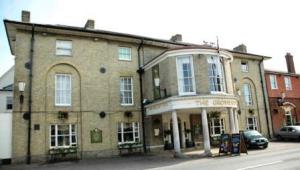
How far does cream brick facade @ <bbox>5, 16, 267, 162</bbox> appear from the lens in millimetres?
17484

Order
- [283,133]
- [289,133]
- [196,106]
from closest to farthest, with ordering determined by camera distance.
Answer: [196,106] → [289,133] → [283,133]

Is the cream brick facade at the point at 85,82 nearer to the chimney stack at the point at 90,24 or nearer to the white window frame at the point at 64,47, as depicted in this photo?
the white window frame at the point at 64,47

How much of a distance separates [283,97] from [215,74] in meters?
14.7

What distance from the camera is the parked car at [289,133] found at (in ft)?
78.1

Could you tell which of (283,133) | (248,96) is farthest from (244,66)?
(283,133)

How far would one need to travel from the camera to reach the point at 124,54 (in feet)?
71.2

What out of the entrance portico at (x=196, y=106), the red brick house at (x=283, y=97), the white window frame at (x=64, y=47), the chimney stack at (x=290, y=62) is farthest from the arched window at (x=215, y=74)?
the chimney stack at (x=290, y=62)

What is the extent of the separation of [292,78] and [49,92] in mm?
27706

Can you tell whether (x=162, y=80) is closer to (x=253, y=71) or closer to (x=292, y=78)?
(x=253, y=71)

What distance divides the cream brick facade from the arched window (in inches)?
22.5

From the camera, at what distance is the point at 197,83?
1795cm

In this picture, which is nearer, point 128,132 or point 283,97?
point 128,132

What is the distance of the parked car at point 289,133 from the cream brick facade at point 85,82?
881 cm

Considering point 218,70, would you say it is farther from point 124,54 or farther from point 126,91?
point 124,54
